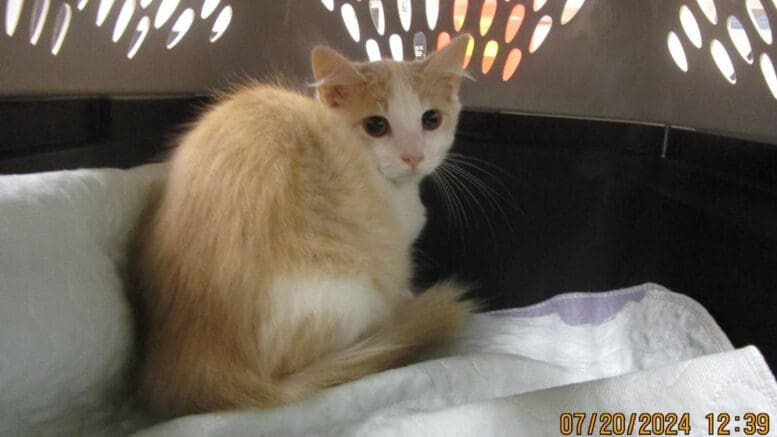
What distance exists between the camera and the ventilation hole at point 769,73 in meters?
0.81

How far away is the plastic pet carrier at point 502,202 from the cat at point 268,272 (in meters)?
0.04

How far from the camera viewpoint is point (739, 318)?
786mm

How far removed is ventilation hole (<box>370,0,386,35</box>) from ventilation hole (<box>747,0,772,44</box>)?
630mm

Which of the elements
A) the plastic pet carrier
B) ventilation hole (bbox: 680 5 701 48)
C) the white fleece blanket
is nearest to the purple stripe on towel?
the plastic pet carrier

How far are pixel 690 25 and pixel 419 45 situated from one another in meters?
0.50

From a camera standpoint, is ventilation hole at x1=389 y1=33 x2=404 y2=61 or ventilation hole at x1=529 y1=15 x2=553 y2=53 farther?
ventilation hole at x1=389 y1=33 x2=404 y2=61

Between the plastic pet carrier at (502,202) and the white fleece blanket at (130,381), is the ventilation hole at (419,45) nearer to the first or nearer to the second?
the plastic pet carrier at (502,202)

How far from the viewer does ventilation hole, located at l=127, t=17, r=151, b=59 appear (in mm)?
979

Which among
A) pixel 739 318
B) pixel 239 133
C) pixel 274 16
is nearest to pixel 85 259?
pixel 239 133

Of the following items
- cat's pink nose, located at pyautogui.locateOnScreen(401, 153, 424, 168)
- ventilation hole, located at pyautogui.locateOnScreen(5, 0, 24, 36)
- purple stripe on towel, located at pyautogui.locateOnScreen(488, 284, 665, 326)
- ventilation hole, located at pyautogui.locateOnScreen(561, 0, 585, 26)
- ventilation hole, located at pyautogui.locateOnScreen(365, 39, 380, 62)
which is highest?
ventilation hole, located at pyautogui.locateOnScreen(561, 0, 585, 26)

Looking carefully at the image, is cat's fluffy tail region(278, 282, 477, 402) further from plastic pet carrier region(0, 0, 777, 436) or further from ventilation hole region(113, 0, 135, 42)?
ventilation hole region(113, 0, 135, 42)
